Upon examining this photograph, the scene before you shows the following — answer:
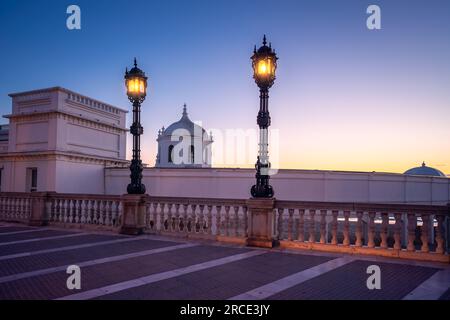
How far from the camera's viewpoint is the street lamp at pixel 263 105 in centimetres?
903

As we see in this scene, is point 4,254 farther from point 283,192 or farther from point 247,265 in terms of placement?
point 283,192

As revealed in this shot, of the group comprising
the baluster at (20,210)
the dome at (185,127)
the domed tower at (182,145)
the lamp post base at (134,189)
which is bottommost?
the baluster at (20,210)

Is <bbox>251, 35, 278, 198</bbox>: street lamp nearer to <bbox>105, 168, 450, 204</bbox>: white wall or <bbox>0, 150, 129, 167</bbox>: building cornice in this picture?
<bbox>0, 150, 129, 167</bbox>: building cornice

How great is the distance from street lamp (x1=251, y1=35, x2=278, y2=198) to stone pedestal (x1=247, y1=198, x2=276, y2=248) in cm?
28

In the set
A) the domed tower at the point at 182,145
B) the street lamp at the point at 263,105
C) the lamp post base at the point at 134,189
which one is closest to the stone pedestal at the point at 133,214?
the lamp post base at the point at 134,189

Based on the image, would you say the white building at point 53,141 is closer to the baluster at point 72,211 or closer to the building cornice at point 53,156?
the building cornice at point 53,156

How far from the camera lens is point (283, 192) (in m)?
29.6

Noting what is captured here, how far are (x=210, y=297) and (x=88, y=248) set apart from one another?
509 centimetres

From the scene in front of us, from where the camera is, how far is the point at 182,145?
41.8 metres

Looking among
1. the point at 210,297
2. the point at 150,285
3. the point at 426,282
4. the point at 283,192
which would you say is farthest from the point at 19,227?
the point at 283,192

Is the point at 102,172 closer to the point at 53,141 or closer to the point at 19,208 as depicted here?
the point at 53,141

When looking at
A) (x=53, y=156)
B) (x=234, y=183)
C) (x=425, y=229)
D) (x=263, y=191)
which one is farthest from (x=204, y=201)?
(x=234, y=183)

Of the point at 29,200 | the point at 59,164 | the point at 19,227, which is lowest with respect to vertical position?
the point at 19,227

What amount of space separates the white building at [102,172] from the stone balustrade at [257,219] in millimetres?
9296
